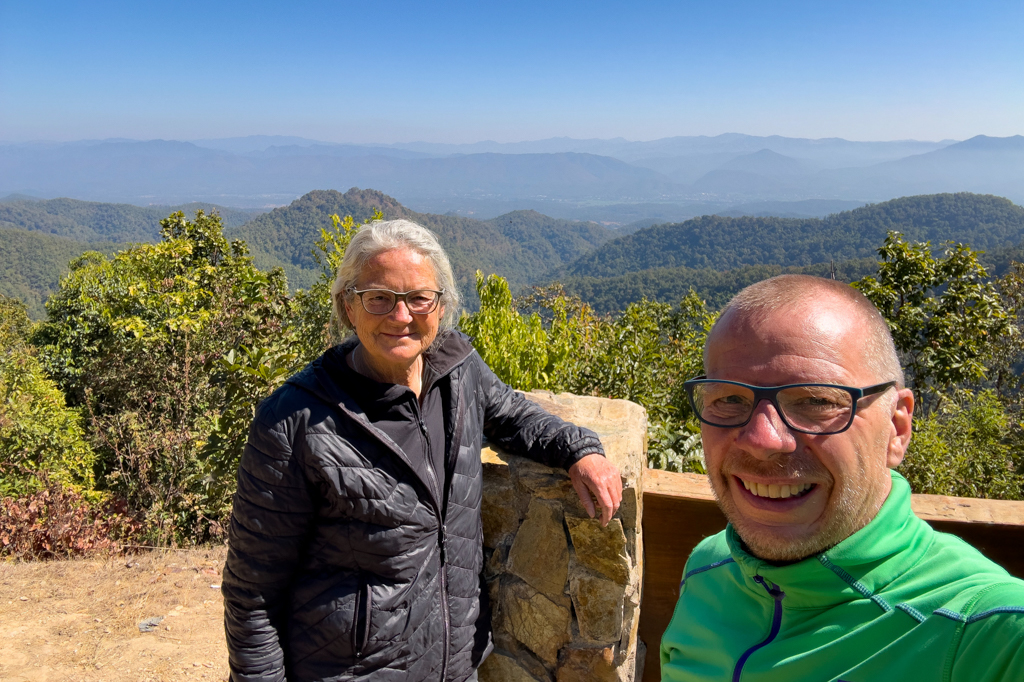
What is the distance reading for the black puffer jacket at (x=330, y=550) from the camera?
58.7 inches

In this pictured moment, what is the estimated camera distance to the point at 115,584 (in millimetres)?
4086

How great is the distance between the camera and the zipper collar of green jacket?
2.75 ft

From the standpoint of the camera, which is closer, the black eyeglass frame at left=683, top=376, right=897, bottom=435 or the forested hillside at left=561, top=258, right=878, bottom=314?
the black eyeglass frame at left=683, top=376, right=897, bottom=435

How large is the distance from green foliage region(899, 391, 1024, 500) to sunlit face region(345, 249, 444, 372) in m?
2.93

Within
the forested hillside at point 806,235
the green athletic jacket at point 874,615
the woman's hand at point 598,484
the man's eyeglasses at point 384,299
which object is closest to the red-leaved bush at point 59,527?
the man's eyeglasses at point 384,299

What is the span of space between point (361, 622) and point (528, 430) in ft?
2.44

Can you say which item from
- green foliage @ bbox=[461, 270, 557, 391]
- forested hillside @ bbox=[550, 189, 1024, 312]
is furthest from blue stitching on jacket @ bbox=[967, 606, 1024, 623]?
forested hillside @ bbox=[550, 189, 1024, 312]

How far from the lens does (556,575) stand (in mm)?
2033

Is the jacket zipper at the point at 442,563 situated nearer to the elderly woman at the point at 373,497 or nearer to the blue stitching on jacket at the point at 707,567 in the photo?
the elderly woman at the point at 373,497

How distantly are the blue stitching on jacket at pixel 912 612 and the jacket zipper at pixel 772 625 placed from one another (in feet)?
0.61

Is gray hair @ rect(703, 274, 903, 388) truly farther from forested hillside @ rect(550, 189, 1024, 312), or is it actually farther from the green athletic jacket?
forested hillside @ rect(550, 189, 1024, 312)

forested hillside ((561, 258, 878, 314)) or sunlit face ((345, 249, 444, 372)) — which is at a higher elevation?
sunlit face ((345, 249, 444, 372))

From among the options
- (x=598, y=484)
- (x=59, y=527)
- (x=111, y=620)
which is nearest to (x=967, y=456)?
(x=598, y=484)

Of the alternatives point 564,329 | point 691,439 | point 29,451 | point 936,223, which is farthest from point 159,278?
point 936,223
